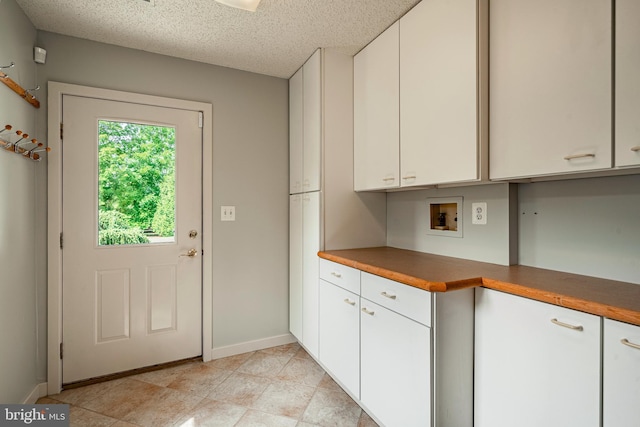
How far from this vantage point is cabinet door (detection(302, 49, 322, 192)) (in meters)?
2.31

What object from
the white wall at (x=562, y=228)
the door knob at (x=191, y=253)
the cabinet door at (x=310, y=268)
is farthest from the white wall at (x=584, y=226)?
the door knob at (x=191, y=253)

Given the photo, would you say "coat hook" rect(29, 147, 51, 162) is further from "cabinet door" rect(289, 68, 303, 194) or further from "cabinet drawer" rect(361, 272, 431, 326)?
"cabinet drawer" rect(361, 272, 431, 326)

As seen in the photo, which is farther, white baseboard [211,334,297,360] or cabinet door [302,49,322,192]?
white baseboard [211,334,297,360]

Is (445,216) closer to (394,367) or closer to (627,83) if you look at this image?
(394,367)

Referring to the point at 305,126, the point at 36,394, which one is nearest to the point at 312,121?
the point at 305,126

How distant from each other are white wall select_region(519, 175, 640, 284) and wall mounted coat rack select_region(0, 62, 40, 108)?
9.07ft

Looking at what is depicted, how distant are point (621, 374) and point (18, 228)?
2829mm

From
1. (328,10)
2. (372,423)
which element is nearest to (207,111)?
(328,10)

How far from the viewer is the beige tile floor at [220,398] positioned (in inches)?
71.0

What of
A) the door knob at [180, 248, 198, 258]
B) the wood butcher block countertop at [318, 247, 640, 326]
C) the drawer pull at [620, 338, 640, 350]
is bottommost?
the drawer pull at [620, 338, 640, 350]

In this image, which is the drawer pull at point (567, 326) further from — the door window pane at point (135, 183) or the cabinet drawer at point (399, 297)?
the door window pane at point (135, 183)

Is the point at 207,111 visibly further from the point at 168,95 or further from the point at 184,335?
the point at 184,335

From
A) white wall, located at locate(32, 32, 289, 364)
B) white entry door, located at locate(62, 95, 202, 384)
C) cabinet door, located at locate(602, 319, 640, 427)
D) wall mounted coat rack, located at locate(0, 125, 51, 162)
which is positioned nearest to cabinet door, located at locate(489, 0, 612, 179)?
cabinet door, located at locate(602, 319, 640, 427)

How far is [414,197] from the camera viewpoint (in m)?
2.26
